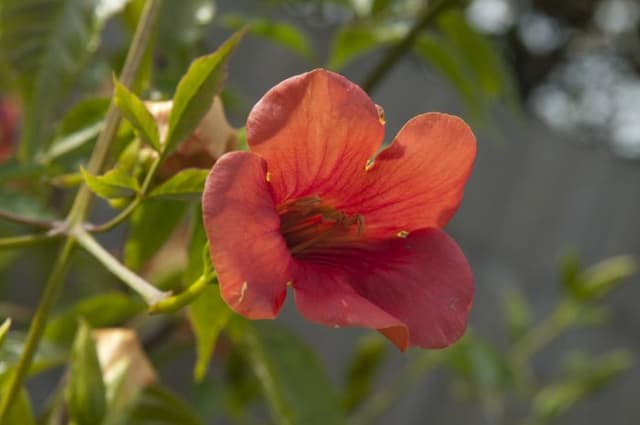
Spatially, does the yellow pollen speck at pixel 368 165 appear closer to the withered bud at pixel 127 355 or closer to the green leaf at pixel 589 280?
the withered bud at pixel 127 355

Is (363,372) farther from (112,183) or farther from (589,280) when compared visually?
(112,183)

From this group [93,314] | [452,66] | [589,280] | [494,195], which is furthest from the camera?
[494,195]

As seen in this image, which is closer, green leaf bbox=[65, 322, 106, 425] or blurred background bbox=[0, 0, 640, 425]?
green leaf bbox=[65, 322, 106, 425]

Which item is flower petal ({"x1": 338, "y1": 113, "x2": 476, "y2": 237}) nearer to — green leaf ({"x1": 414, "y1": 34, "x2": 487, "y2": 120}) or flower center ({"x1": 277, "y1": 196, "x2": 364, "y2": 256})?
flower center ({"x1": 277, "y1": 196, "x2": 364, "y2": 256})

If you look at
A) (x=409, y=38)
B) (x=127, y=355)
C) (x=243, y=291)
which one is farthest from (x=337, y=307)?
(x=409, y=38)

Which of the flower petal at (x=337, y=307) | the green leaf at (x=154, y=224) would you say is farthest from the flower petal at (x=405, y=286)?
the green leaf at (x=154, y=224)

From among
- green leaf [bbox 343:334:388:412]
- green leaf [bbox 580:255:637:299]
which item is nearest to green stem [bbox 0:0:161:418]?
green leaf [bbox 343:334:388:412]

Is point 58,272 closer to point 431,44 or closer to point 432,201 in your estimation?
point 432,201
